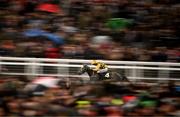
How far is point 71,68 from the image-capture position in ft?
43.0

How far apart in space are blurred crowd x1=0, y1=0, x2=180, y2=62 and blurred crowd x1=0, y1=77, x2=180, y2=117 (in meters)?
3.04

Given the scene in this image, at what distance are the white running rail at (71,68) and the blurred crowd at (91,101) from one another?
8.90ft

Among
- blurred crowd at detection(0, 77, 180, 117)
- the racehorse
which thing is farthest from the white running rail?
blurred crowd at detection(0, 77, 180, 117)

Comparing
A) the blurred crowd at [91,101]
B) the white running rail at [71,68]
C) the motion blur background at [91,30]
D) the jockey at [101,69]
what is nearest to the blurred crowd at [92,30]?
the motion blur background at [91,30]

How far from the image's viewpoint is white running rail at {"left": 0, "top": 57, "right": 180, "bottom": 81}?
1290cm

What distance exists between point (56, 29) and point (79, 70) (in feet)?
4.94

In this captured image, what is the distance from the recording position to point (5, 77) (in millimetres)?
12703

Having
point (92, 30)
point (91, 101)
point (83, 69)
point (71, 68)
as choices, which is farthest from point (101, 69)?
point (91, 101)

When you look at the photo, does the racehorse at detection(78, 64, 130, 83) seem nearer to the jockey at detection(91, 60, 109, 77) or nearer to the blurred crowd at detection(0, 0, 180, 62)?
the jockey at detection(91, 60, 109, 77)

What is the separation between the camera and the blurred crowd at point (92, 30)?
1316cm

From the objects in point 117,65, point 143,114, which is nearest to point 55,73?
point 117,65

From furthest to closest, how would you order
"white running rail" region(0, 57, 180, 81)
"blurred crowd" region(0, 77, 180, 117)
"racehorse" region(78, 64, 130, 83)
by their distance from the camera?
"white running rail" region(0, 57, 180, 81), "racehorse" region(78, 64, 130, 83), "blurred crowd" region(0, 77, 180, 117)

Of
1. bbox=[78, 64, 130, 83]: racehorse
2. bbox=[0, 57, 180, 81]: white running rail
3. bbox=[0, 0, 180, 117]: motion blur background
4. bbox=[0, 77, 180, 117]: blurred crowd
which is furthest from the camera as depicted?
bbox=[0, 0, 180, 117]: motion blur background

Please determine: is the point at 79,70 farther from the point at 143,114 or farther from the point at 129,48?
the point at 143,114
